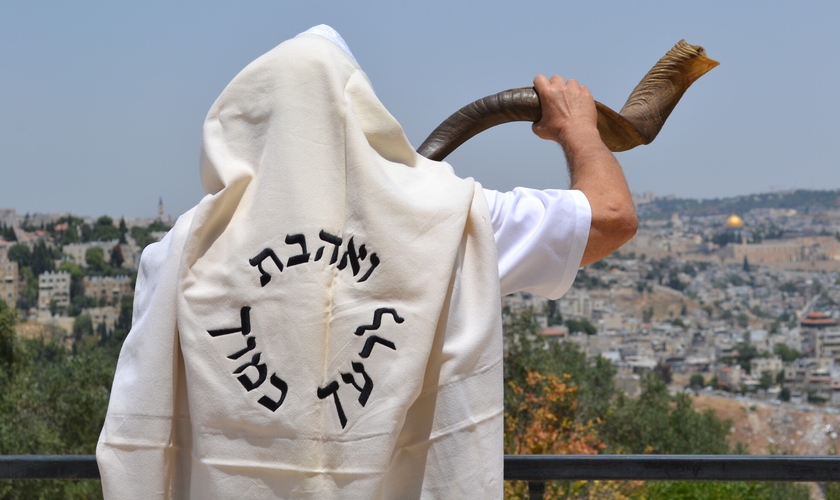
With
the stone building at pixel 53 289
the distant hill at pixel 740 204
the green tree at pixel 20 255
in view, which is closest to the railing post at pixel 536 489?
the stone building at pixel 53 289

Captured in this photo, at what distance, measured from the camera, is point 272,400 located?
1.08 metres

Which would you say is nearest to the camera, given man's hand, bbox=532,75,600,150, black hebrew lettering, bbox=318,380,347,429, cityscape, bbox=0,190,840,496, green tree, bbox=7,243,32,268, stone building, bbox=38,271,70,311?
black hebrew lettering, bbox=318,380,347,429

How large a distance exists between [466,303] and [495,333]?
0.05 m

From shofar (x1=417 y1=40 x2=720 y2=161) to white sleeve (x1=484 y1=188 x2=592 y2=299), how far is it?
309 millimetres

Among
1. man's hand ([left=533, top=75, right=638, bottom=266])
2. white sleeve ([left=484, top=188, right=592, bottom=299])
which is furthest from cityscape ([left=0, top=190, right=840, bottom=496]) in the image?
white sleeve ([left=484, top=188, right=592, bottom=299])

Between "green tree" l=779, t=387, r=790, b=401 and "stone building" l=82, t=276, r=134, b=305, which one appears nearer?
"stone building" l=82, t=276, r=134, b=305

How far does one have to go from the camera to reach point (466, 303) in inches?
44.8

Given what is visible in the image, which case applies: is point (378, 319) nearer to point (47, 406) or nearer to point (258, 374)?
point (258, 374)

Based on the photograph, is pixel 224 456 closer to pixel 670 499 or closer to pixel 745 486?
pixel 670 499

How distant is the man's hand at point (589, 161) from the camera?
1.27 m

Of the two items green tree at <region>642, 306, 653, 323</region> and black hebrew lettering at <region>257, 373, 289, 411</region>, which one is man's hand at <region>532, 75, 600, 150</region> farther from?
green tree at <region>642, 306, 653, 323</region>

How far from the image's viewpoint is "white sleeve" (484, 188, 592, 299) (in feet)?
4.03

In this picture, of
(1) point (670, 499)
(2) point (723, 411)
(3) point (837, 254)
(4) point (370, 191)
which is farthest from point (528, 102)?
(3) point (837, 254)

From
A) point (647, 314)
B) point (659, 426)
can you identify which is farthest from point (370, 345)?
point (647, 314)
